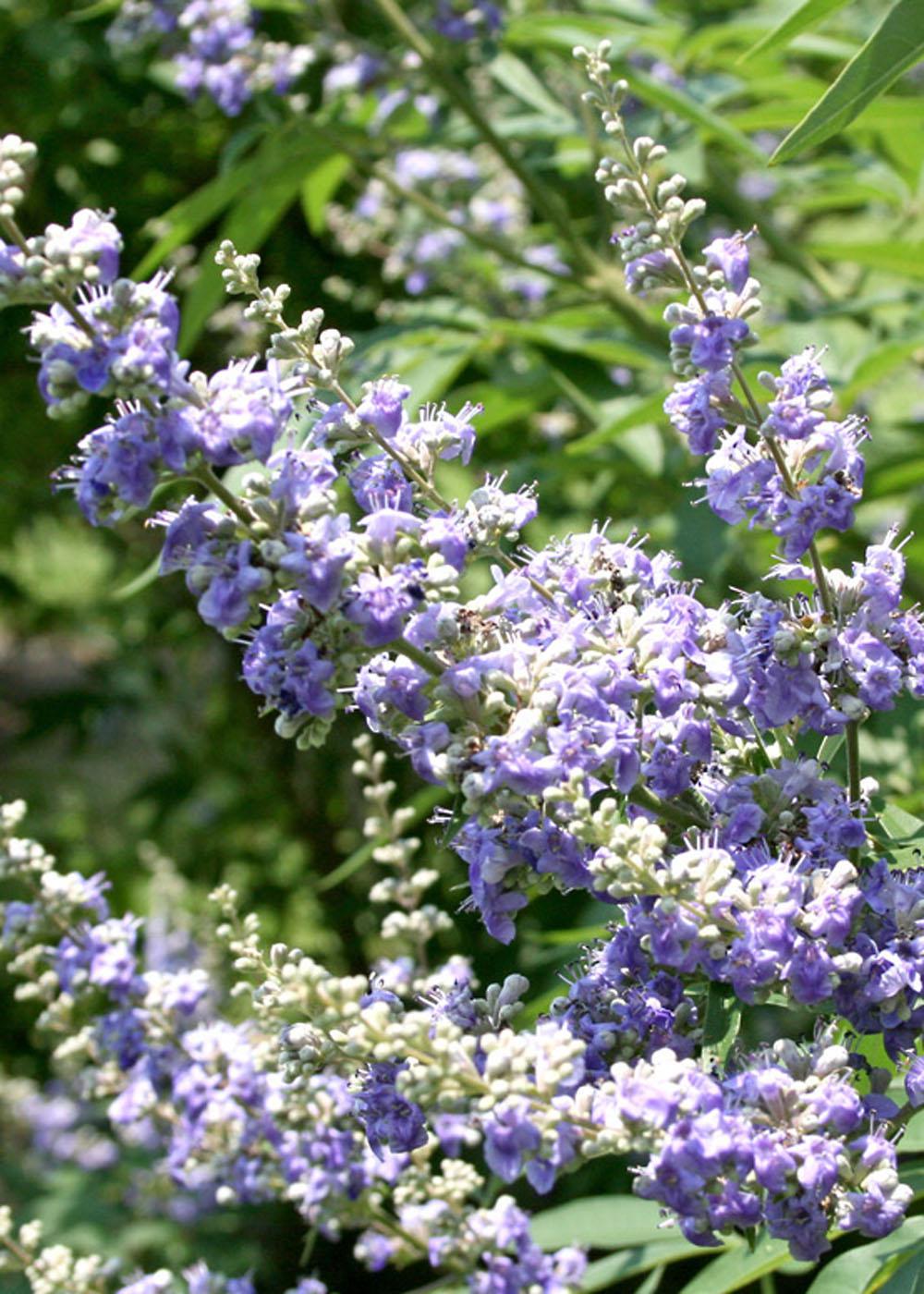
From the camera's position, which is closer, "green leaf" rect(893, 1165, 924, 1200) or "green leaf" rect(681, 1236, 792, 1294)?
"green leaf" rect(893, 1165, 924, 1200)

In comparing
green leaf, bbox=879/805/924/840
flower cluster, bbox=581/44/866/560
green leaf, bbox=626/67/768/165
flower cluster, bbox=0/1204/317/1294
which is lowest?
flower cluster, bbox=0/1204/317/1294

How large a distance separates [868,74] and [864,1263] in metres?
1.68

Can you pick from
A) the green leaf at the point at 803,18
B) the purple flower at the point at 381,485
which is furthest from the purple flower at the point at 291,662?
the green leaf at the point at 803,18

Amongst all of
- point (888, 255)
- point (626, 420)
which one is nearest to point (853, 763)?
point (626, 420)

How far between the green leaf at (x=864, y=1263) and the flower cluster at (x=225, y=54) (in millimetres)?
3427

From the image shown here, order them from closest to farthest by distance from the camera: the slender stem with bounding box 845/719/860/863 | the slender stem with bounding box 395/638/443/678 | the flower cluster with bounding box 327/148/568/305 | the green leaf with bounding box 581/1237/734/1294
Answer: the slender stem with bounding box 395/638/443/678, the slender stem with bounding box 845/719/860/863, the green leaf with bounding box 581/1237/734/1294, the flower cluster with bounding box 327/148/568/305

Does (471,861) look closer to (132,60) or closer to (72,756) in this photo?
(132,60)

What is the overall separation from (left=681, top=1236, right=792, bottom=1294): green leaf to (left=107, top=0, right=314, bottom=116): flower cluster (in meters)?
3.32

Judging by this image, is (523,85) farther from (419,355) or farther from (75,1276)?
(75,1276)

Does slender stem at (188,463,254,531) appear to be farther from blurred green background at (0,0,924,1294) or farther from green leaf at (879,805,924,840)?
blurred green background at (0,0,924,1294)

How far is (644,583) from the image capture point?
215 centimetres

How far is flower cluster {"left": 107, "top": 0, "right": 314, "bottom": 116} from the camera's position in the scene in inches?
171

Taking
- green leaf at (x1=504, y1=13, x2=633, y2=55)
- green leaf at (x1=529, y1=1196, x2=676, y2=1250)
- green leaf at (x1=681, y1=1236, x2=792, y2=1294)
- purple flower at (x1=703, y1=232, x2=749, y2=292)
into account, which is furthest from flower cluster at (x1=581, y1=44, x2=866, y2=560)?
green leaf at (x1=504, y1=13, x2=633, y2=55)

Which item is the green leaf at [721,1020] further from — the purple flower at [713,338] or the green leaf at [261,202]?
the green leaf at [261,202]
